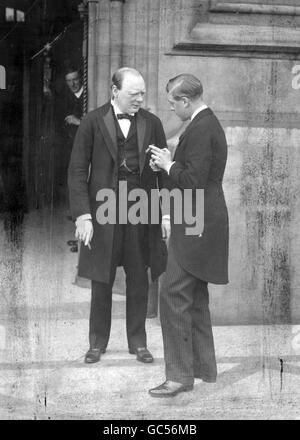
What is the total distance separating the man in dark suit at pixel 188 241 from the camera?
204 inches

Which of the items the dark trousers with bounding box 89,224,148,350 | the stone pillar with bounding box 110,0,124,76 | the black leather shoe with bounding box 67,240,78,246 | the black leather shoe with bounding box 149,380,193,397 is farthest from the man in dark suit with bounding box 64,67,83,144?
the black leather shoe with bounding box 149,380,193,397

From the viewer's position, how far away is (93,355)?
5973 mm

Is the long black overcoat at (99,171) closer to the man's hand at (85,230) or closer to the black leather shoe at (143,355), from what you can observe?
the man's hand at (85,230)

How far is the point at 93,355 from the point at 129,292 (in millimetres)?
512

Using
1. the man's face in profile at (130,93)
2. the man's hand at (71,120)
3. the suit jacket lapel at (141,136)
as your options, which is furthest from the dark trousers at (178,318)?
the man's hand at (71,120)

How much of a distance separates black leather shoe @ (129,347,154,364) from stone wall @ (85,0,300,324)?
104 centimetres

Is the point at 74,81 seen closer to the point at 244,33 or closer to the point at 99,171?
the point at 244,33

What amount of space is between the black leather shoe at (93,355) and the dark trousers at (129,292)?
0.04 meters

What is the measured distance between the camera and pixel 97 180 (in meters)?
5.86

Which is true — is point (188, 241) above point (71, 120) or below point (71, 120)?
below

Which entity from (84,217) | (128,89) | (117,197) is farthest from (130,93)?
(84,217)
